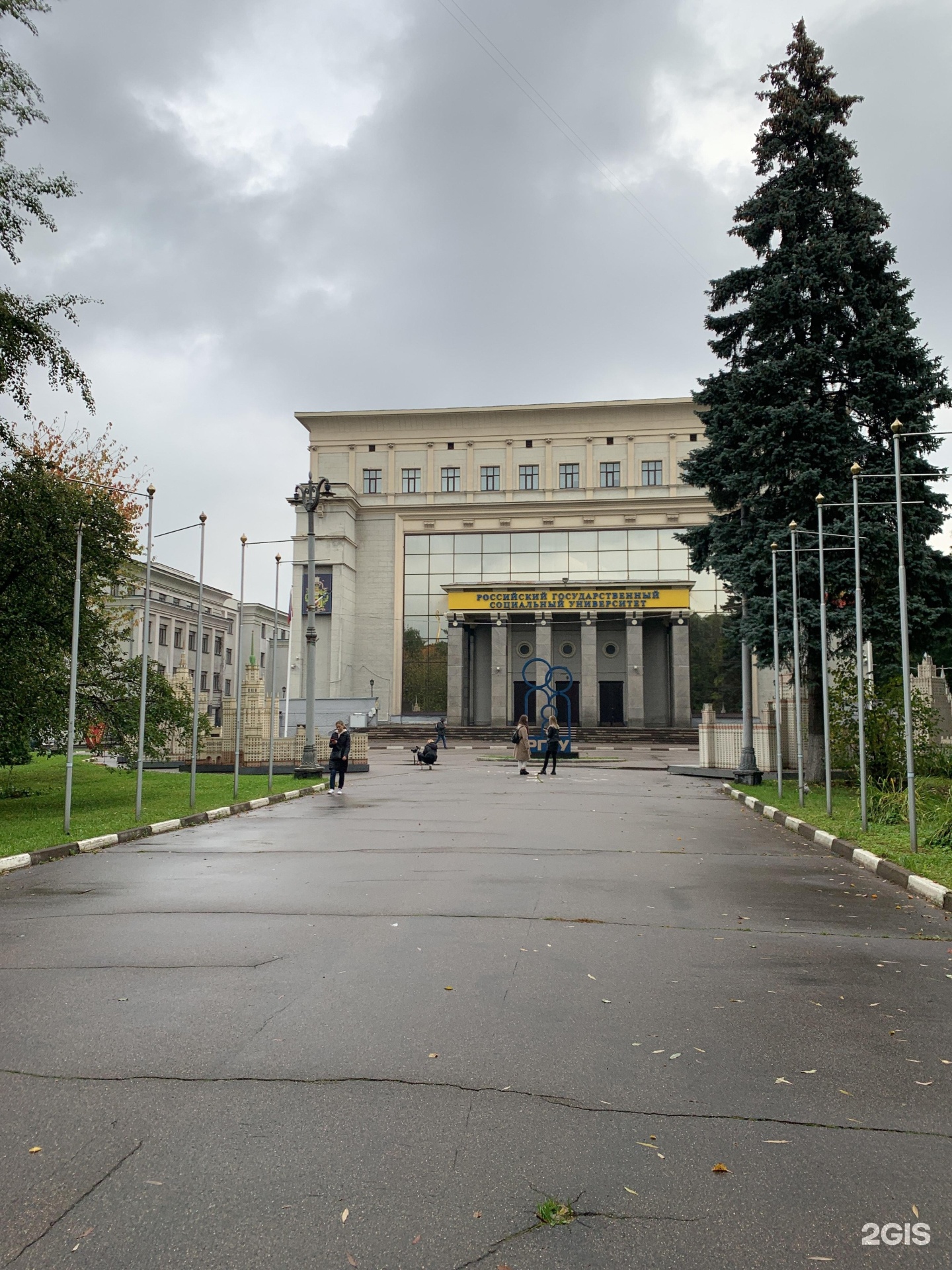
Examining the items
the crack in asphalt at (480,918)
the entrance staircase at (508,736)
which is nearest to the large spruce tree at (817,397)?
the crack in asphalt at (480,918)

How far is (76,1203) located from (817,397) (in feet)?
82.8

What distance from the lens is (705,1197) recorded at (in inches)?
131

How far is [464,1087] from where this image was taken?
4270mm

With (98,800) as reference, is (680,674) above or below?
above

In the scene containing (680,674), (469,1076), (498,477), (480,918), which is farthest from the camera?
(498,477)

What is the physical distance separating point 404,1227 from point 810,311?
25286 millimetres

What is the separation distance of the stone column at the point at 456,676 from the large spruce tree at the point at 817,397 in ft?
114

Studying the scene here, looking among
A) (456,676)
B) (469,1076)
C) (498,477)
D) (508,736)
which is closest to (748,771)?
(469,1076)

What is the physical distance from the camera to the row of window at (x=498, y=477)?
64.2 m

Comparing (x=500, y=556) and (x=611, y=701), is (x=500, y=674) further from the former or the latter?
(x=500, y=556)

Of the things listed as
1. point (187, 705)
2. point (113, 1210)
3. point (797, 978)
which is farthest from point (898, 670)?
point (113, 1210)

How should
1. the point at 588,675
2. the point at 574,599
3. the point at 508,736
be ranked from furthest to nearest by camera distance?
the point at 574,599 < the point at 588,675 < the point at 508,736

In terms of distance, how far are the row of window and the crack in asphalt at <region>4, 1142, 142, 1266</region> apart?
Answer: 6267 centimetres

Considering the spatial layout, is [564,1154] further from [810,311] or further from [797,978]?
[810,311]
